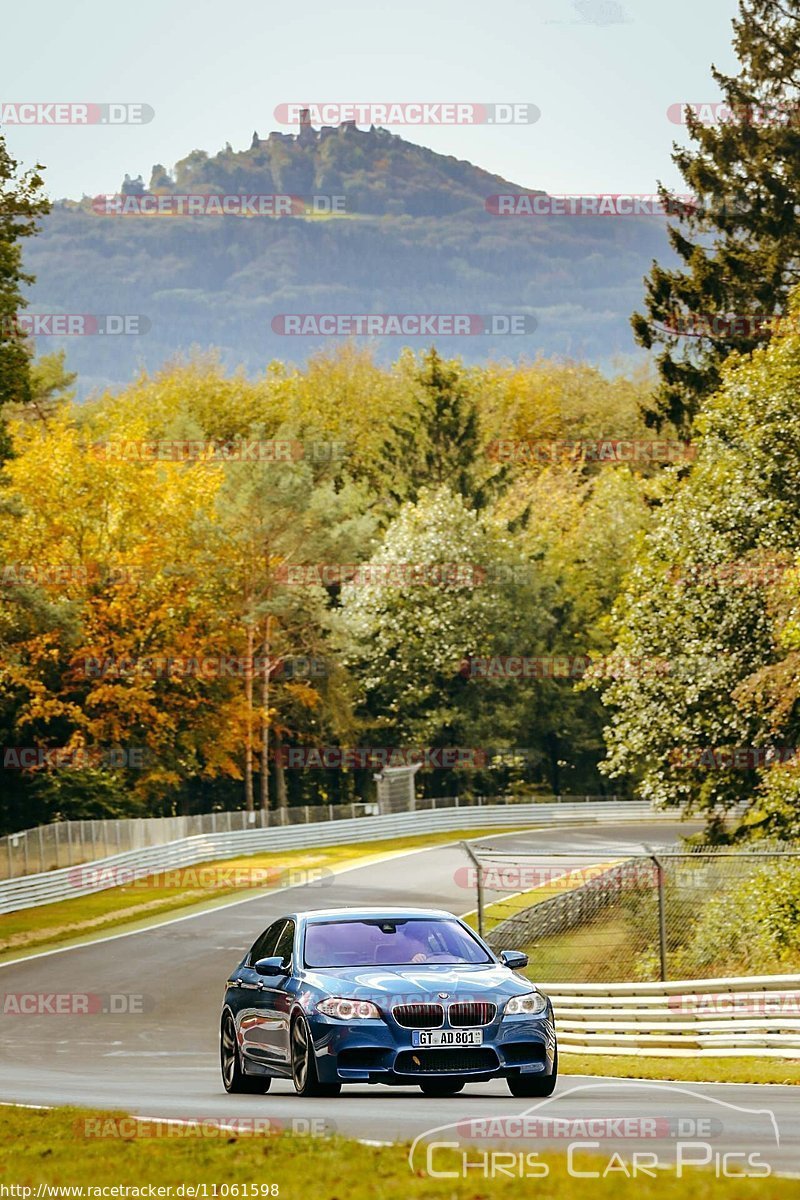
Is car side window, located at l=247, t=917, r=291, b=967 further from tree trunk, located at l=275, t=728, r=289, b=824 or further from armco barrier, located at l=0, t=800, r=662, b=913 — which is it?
tree trunk, located at l=275, t=728, r=289, b=824

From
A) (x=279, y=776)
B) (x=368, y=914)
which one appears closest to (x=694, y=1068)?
(x=368, y=914)

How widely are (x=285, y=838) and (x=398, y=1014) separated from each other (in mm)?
50472

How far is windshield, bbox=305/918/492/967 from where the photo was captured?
46.3 feet

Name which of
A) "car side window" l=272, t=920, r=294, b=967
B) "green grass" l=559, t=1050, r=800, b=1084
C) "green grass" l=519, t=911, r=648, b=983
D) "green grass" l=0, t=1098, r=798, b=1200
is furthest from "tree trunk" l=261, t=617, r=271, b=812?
"green grass" l=0, t=1098, r=798, b=1200

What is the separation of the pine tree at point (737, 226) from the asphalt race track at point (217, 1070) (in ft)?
48.2

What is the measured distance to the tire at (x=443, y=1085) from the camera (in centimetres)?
1322

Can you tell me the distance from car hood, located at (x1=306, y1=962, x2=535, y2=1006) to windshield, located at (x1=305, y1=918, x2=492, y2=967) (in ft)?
0.75

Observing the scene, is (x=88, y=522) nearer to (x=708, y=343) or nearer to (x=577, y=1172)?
(x=708, y=343)

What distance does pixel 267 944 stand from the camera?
603 inches

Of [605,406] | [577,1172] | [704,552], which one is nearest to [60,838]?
[704,552]

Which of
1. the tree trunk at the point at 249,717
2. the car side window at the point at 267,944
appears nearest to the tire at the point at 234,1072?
the car side window at the point at 267,944

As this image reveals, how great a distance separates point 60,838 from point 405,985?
3605 centimetres

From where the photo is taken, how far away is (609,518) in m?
86.1

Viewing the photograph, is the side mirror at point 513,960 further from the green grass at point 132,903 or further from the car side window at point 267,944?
the green grass at point 132,903
